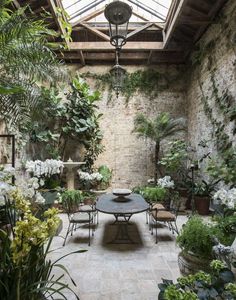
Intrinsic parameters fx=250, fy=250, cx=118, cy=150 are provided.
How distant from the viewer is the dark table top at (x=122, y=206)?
3.62m

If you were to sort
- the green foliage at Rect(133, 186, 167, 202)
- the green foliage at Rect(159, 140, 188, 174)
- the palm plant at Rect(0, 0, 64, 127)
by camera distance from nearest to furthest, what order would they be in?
the palm plant at Rect(0, 0, 64, 127) < the green foliage at Rect(133, 186, 167, 202) < the green foliage at Rect(159, 140, 188, 174)

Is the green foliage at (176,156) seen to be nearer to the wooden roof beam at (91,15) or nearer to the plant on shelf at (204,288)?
the wooden roof beam at (91,15)

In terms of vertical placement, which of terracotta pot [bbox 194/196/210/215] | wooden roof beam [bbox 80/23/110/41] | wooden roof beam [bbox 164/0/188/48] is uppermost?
wooden roof beam [bbox 80/23/110/41]

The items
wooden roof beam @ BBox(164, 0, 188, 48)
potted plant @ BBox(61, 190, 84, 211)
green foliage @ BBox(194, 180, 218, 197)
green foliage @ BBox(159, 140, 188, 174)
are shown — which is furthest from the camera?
green foliage @ BBox(159, 140, 188, 174)

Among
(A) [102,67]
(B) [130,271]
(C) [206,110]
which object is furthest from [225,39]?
(B) [130,271]

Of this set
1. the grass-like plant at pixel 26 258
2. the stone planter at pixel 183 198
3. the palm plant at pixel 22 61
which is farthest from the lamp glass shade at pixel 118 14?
the stone planter at pixel 183 198

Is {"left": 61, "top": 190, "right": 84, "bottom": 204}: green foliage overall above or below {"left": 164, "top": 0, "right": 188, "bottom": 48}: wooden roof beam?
below

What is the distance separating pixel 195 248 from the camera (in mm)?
2420

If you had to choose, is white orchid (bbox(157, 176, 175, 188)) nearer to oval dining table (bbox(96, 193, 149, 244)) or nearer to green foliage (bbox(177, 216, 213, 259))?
oval dining table (bbox(96, 193, 149, 244))

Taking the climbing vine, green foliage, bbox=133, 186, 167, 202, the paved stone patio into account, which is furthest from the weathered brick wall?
the paved stone patio

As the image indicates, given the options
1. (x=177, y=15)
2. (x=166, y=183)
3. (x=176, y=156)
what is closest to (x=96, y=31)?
(x=177, y=15)

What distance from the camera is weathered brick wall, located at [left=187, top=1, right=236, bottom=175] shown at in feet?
16.4

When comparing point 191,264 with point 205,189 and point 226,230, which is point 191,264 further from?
point 205,189

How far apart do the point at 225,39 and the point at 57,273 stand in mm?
5350
